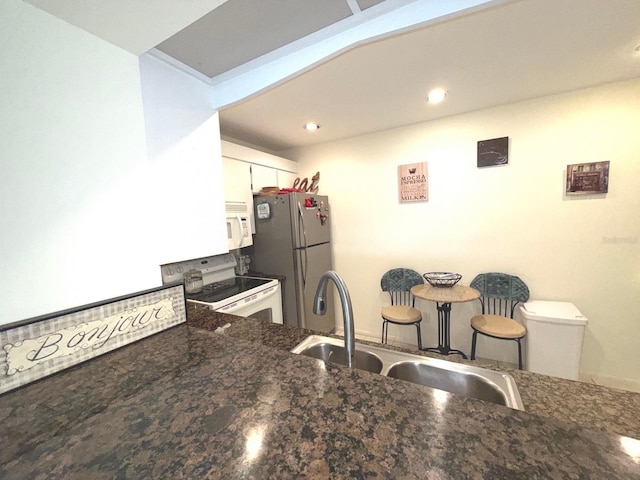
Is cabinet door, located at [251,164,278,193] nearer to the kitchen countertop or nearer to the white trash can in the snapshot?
the kitchen countertop

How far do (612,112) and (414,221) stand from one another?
166 cm

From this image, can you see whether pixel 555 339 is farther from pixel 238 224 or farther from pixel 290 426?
pixel 238 224

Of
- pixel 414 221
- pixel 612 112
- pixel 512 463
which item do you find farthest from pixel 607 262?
pixel 512 463

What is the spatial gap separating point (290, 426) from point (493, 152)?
8.89ft

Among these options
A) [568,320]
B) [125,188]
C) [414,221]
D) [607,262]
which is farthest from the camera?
[414,221]

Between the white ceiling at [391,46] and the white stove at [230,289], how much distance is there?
1296 millimetres

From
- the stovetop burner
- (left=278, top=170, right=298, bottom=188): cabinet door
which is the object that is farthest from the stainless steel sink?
(left=278, top=170, right=298, bottom=188): cabinet door

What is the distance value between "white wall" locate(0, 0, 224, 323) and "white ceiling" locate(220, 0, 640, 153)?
94cm

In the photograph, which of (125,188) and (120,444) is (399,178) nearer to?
(125,188)

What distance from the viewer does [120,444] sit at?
48 centimetres

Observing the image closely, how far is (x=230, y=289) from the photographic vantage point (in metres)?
2.06

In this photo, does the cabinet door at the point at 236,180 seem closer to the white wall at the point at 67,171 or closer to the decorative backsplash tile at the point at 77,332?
the white wall at the point at 67,171

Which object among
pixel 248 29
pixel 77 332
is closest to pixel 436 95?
pixel 248 29

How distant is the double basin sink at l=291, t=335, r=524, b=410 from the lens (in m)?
0.77
